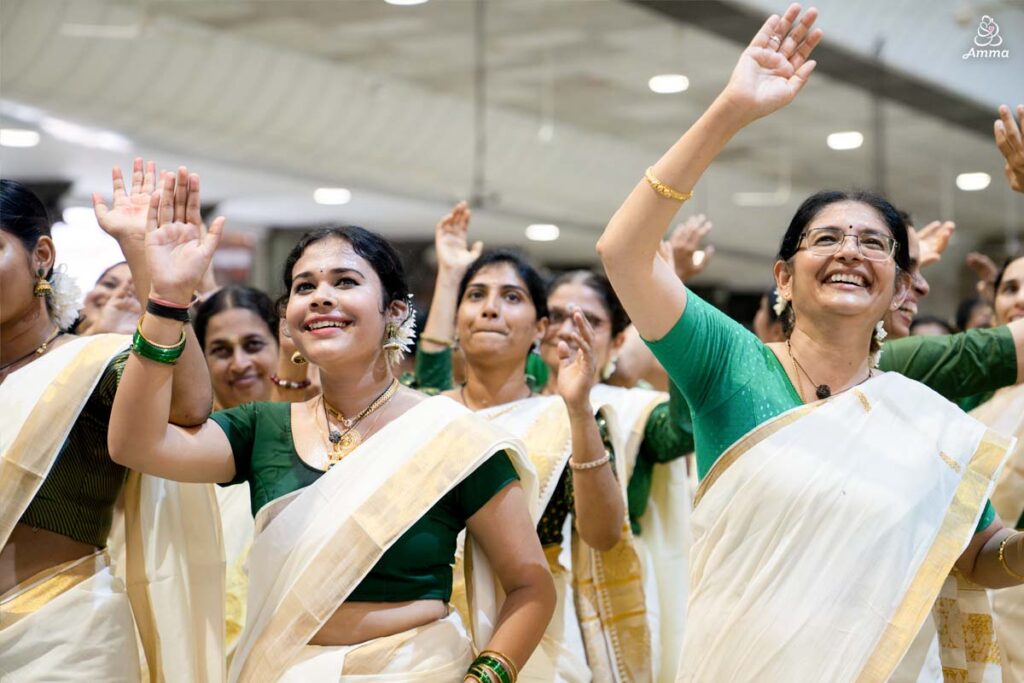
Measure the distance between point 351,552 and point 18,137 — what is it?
4.33 m

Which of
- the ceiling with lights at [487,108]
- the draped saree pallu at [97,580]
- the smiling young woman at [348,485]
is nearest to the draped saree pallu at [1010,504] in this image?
the smiling young woman at [348,485]

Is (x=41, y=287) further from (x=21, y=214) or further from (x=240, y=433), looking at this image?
(x=240, y=433)

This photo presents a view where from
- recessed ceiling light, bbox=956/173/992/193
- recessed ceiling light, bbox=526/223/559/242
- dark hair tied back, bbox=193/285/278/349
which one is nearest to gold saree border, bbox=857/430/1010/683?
dark hair tied back, bbox=193/285/278/349

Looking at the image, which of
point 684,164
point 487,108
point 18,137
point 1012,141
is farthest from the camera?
point 487,108

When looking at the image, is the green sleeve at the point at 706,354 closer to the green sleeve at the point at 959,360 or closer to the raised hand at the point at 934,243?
the green sleeve at the point at 959,360

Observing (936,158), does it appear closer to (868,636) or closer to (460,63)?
(460,63)

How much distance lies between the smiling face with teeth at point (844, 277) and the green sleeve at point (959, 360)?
39 cm

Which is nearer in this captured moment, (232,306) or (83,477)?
(83,477)

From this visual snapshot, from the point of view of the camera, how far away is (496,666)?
2119mm

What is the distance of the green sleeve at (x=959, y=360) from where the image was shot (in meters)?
2.57

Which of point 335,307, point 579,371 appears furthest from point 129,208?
point 579,371

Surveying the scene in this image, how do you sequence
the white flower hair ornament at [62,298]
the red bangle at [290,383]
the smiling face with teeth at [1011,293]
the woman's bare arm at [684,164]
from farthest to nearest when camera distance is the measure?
the red bangle at [290,383], the smiling face with teeth at [1011,293], the white flower hair ornament at [62,298], the woman's bare arm at [684,164]

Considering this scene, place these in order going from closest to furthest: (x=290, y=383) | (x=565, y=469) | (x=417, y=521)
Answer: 1. (x=417, y=521)
2. (x=565, y=469)
3. (x=290, y=383)

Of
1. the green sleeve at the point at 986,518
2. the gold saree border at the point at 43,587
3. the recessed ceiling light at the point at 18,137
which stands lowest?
the gold saree border at the point at 43,587
